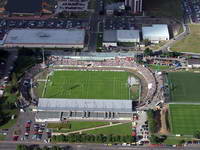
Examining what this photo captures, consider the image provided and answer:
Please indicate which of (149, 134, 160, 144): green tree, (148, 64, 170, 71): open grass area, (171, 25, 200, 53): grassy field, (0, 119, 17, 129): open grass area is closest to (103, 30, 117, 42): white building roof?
(148, 64, 170, 71): open grass area

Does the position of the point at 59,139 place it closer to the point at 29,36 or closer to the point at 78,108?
the point at 78,108

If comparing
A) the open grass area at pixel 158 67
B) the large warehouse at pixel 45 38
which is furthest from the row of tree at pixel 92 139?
the large warehouse at pixel 45 38

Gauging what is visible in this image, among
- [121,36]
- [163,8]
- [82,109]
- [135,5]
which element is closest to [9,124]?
[82,109]

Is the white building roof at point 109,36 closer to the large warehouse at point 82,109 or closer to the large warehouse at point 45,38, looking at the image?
the large warehouse at point 45,38

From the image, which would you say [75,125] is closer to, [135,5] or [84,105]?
[84,105]

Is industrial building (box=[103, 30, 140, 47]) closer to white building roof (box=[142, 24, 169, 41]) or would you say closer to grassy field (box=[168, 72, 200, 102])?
white building roof (box=[142, 24, 169, 41])

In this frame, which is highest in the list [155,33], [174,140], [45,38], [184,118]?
[155,33]

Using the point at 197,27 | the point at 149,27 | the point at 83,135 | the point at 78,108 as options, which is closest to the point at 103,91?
the point at 78,108
